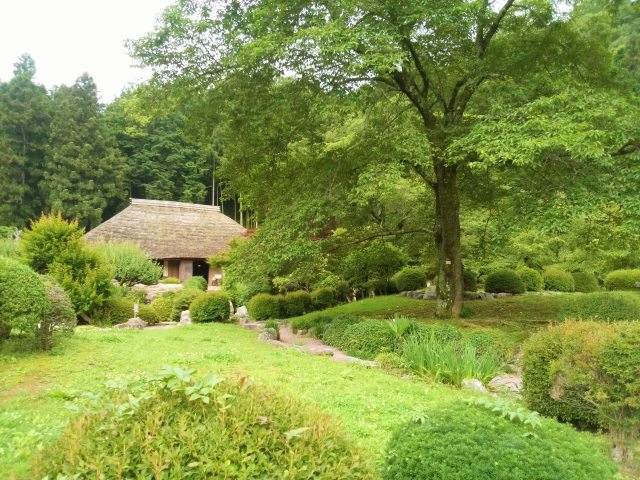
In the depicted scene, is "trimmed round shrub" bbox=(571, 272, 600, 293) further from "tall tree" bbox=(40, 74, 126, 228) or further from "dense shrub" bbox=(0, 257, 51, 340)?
"tall tree" bbox=(40, 74, 126, 228)

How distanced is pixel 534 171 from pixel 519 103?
138 centimetres

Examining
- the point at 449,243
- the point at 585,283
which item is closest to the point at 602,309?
the point at 449,243

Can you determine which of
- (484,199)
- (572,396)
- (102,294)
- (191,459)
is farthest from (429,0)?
(102,294)

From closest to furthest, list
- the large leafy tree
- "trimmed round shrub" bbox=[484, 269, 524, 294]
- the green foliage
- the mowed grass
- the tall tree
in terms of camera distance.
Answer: the mowed grass < the large leafy tree < "trimmed round shrub" bbox=[484, 269, 524, 294] < the green foliage < the tall tree

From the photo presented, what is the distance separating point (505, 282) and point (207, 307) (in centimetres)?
1039

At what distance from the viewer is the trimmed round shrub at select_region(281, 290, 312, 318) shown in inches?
651

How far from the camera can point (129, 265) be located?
20594 mm

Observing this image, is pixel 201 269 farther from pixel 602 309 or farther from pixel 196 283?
pixel 602 309

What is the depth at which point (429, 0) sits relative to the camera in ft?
28.4

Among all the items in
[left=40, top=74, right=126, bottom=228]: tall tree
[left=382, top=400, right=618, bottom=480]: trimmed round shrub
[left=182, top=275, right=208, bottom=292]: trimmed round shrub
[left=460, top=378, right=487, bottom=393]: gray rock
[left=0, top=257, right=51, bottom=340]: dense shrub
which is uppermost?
[left=40, top=74, right=126, bottom=228]: tall tree

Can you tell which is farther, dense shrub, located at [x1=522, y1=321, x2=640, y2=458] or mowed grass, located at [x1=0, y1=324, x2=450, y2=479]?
dense shrub, located at [x1=522, y1=321, x2=640, y2=458]

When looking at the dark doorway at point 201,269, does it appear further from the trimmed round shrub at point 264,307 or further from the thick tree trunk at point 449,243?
the thick tree trunk at point 449,243

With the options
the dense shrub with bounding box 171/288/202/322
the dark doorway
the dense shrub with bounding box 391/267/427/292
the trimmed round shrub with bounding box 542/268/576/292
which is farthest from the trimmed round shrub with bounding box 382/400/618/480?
the dark doorway

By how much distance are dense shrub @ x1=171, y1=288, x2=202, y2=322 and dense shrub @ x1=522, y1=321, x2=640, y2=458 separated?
12.5 metres
